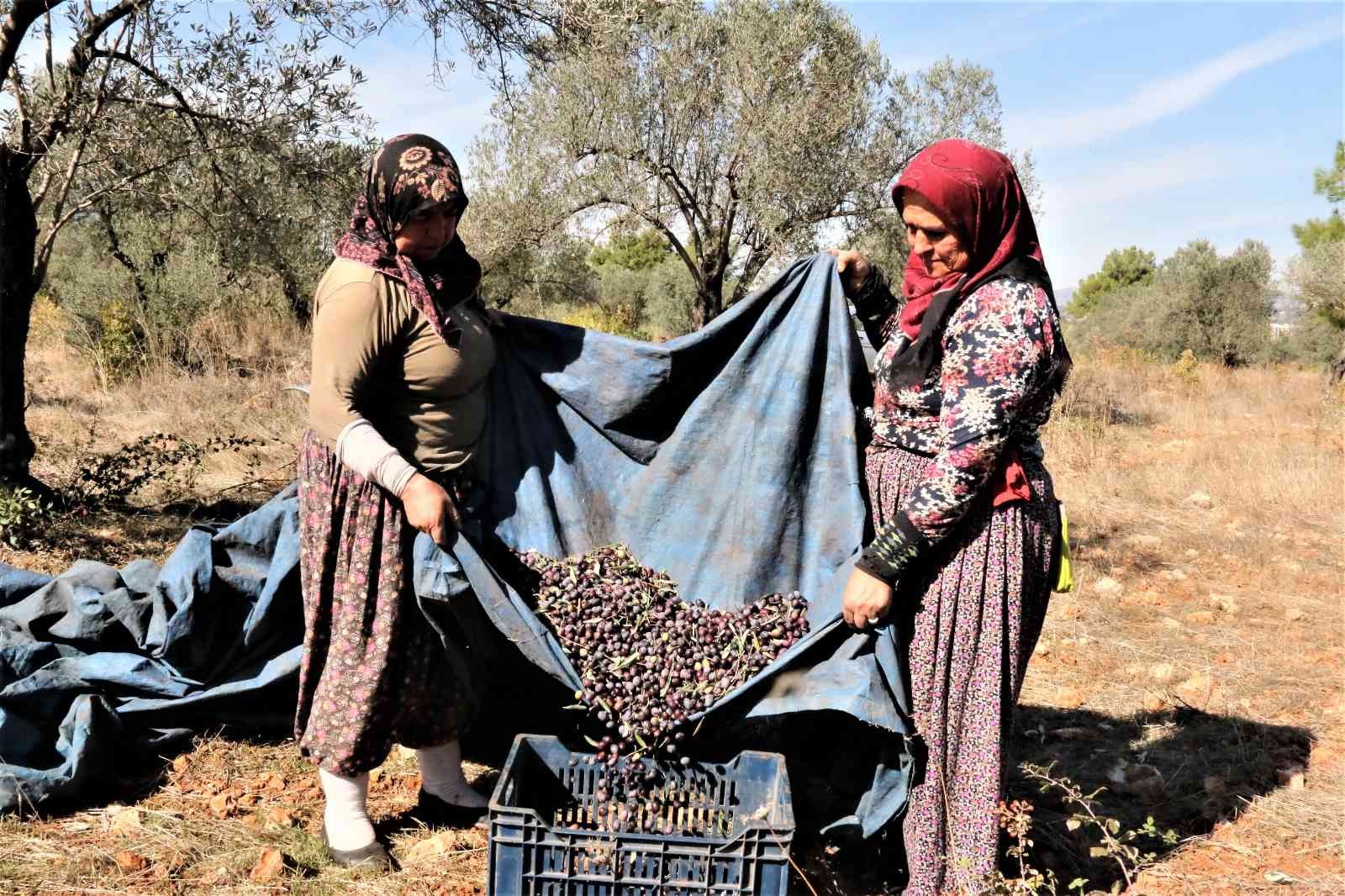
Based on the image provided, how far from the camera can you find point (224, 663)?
142 inches

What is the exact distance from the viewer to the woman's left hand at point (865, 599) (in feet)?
8.00

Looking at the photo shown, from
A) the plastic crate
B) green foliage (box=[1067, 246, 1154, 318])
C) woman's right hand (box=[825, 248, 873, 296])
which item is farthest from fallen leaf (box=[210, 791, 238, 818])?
green foliage (box=[1067, 246, 1154, 318])

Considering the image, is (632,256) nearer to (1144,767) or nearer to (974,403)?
(1144,767)

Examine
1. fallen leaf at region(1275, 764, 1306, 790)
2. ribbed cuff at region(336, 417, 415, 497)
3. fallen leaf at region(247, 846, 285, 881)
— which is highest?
ribbed cuff at region(336, 417, 415, 497)

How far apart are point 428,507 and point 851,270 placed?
143 centimetres

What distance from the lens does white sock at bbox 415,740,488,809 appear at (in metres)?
3.17

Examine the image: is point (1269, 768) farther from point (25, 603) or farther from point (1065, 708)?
point (25, 603)

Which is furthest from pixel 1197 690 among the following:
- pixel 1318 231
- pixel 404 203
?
pixel 1318 231

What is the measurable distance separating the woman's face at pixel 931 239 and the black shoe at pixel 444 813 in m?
2.20

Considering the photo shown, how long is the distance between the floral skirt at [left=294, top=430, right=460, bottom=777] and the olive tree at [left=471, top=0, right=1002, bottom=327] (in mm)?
10285

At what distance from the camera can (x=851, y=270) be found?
2996 mm

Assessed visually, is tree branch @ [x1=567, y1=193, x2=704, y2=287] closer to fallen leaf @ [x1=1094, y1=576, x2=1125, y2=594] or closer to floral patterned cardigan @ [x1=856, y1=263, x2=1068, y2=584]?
fallen leaf @ [x1=1094, y1=576, x2=1125, y2=594]

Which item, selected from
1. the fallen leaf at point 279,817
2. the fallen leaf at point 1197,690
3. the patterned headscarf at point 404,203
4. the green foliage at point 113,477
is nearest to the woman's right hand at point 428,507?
the patterned headscarf at point 404,203

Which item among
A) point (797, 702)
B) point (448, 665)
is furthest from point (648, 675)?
point (448, 665)
